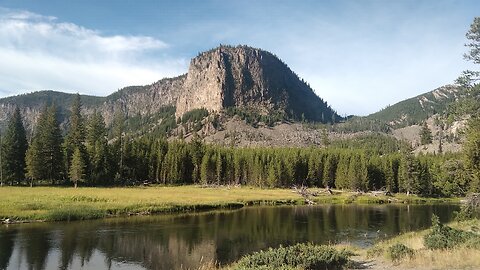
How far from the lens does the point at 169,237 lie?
42.7 m

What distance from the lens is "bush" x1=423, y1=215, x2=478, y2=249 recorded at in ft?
74.9

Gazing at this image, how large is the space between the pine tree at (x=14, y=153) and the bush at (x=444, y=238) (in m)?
95.4

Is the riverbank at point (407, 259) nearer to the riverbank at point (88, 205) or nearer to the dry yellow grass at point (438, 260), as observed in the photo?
the dry yellow grass at point (438, 260)

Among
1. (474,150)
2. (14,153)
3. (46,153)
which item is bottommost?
(474,150)

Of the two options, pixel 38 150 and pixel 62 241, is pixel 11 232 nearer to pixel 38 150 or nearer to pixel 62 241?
pixel 62 241

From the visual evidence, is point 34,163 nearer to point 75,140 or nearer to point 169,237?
point 75,140

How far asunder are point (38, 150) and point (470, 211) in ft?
305

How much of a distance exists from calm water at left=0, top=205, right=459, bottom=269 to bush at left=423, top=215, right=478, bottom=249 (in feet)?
52.6


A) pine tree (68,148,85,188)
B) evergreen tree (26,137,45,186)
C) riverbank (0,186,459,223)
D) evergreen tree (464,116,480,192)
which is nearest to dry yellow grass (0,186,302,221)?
riverbank (0,186,459,223)

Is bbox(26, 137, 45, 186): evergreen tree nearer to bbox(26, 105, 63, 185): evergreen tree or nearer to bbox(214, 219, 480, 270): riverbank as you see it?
bbox(26, 105, 63, 185): evergreen tree

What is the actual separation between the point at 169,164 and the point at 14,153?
142 ft

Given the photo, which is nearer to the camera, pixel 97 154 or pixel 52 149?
pixel 52 149

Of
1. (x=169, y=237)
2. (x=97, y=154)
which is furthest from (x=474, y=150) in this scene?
(x=97, y=154)

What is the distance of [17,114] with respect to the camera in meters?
106
